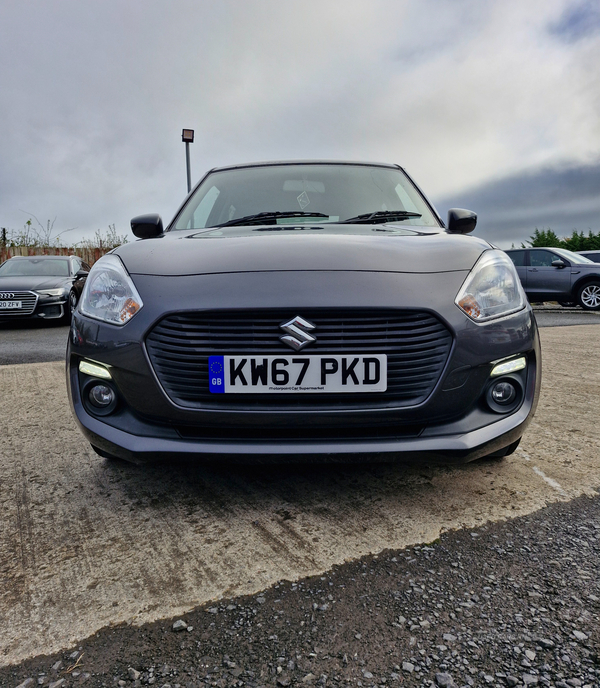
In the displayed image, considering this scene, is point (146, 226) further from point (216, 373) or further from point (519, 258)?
point (519, 258)

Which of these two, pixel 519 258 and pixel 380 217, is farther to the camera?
pixel 519 258

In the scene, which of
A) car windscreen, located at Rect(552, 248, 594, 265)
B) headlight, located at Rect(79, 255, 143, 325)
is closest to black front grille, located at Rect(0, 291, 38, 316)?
headlight, located at Rect(79, 255, 143, 325)

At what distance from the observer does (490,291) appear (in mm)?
1898

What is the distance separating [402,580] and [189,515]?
0.75 m

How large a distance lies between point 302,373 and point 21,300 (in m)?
8.24

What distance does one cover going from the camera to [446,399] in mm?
1746

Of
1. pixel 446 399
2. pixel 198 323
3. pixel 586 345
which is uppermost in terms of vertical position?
pixel 198 323

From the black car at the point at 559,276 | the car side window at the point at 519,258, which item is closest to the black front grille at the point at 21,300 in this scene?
the black car at the point at 559,276

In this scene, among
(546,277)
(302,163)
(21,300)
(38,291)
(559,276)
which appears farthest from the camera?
(546,277)

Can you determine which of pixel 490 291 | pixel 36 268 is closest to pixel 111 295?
pixel 490 291

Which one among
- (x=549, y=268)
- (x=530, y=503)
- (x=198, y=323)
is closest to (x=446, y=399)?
(x=530, y=503)

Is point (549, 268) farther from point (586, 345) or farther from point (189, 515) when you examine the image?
point (189, 515)

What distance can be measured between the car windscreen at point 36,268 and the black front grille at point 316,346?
29.1 feet

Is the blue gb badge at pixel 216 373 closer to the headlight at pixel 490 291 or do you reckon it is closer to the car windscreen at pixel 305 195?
the headlight at pixel 490 291
